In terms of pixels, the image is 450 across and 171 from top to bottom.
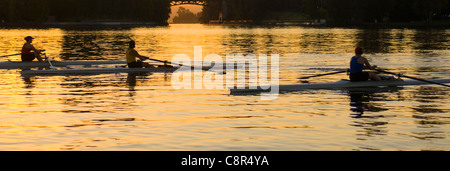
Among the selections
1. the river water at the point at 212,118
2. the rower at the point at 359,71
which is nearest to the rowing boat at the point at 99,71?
the river water at the point at 212,118

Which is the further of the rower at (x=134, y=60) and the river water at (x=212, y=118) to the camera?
the rower at (x=134, y=60)

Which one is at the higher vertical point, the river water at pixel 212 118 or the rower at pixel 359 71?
the rower at pixel 359 71

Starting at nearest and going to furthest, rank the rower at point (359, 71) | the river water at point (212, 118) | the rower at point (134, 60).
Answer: the river water at point (212, 118), the rower at point (359, 71), the rower at point (134, 60)

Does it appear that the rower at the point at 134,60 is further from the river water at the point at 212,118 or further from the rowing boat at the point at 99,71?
the river water at the point at 212,118

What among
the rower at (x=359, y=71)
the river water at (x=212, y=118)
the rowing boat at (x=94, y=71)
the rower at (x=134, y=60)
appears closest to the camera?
the river water at (x=212, y=118)

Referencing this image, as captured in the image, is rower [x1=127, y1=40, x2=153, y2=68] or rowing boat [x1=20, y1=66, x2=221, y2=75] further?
rowing boat [x1=20, y1=66, x2=221, y2=75]

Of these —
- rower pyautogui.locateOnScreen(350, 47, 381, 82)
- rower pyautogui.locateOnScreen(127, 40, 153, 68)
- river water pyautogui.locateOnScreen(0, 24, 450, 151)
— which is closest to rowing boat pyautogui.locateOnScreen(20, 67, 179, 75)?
rower pyautogui.locateOnScreen(127, 40, 153, 68)

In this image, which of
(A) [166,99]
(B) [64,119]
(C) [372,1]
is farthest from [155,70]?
(C) [372,1]

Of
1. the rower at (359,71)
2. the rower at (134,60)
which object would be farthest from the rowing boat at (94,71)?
the rower at (359,71)

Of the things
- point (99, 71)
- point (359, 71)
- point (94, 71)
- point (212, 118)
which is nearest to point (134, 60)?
point (99, 71)

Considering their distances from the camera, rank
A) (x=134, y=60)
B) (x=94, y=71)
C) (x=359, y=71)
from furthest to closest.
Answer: (x=94, y=71)
(x=134, y=60)
(x=359, y=71)

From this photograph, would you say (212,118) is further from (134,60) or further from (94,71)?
(94,71)

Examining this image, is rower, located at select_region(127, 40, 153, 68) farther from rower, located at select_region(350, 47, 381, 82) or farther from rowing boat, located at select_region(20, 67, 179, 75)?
rower, located at select_region(350, 47, 381, 82)
